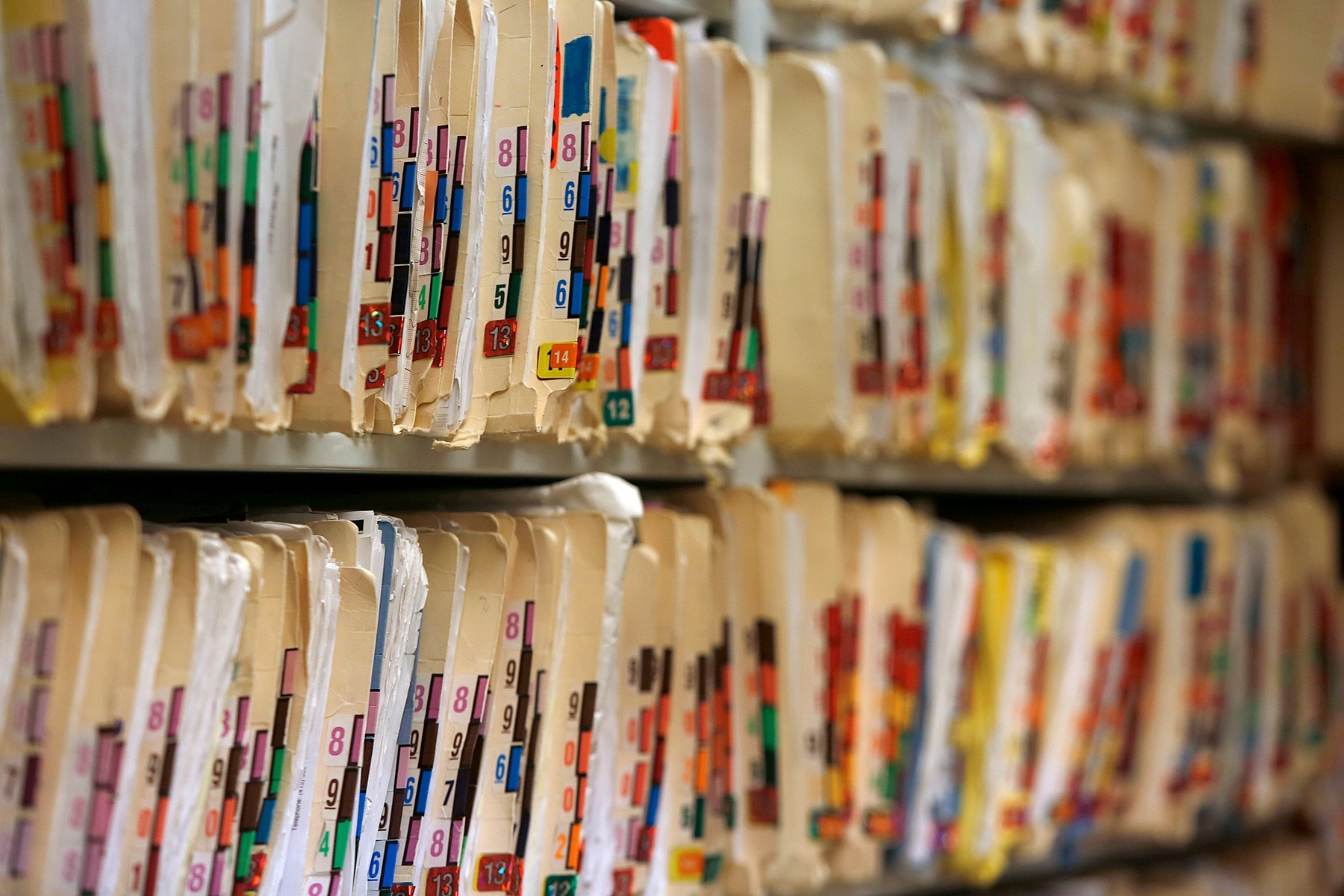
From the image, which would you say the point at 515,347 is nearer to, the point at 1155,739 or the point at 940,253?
the point at 940,253

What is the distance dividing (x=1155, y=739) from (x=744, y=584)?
82 centimetres

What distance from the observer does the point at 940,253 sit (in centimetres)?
168

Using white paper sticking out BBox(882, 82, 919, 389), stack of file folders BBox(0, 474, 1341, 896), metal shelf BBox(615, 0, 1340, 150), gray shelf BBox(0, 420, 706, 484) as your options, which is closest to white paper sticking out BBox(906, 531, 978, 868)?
stack of file folders BBox(0, 474, 1341, 896)

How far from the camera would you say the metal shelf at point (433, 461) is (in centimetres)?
101

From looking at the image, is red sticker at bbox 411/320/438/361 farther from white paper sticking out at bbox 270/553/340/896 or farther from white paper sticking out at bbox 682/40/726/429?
white paper sticking out at bbox 682/40/726/429

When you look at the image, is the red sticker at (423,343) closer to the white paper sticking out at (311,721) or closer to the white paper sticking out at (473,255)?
the white paper sticking out at (473,255)

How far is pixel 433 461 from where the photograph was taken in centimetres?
123

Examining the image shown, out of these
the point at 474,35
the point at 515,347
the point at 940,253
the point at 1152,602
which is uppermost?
the point at 474,35

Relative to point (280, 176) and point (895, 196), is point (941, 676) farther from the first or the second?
point (280, 176)

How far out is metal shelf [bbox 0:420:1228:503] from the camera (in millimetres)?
1007

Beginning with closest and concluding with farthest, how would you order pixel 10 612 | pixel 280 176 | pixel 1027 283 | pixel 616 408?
pixel 10 612
pixel 280 176
pixel 616 408
pixel 1027 283

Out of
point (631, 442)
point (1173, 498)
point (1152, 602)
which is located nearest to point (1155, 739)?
point (1152, 602)

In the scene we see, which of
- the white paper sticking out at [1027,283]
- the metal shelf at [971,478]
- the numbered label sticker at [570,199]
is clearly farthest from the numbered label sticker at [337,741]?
the white paper sticking out at [1027,283]

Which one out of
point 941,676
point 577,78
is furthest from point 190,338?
point 941,676
